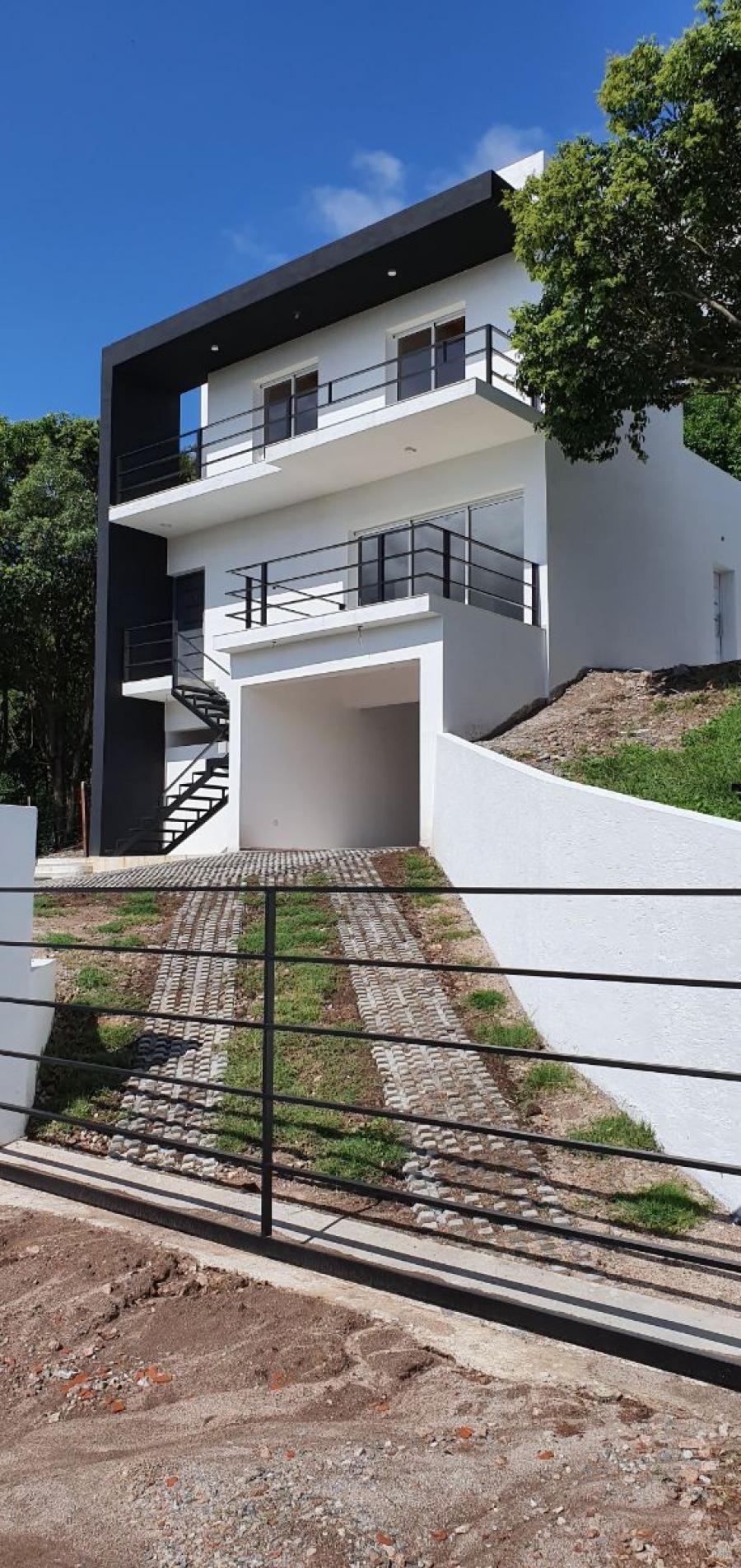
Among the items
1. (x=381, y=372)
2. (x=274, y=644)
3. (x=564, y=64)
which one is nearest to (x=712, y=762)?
(x=274, y=644)

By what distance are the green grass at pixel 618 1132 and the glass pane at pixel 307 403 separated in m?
15.2

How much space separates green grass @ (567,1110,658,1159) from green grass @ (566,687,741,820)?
297 cm

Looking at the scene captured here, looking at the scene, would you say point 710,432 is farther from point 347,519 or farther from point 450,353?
point 347,519

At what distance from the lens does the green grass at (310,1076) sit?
18.0 feet

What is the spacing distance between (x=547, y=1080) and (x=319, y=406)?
48.3 feet

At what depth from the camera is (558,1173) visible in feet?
17.4

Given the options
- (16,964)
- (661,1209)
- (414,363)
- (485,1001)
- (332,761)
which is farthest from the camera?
(332,761)

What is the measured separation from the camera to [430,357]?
56.3 feet

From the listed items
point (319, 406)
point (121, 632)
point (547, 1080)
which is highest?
point (319, 406)

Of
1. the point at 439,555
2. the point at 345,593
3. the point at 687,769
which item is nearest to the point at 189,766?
the point at 345,593

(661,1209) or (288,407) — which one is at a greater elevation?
(288,407)

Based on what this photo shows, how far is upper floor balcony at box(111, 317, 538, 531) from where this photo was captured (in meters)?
15.4

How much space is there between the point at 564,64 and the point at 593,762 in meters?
9.03

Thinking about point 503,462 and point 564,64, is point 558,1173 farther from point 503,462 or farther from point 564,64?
point 564,64
